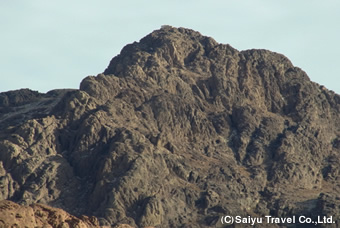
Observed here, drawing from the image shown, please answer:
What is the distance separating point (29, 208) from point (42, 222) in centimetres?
331

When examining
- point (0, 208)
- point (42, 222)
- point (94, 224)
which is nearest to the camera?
point (0, 208)

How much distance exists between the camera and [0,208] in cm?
11238

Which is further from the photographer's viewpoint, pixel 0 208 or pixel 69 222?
pixel 69 222

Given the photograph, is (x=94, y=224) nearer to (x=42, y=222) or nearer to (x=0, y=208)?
(x=42, y=222)

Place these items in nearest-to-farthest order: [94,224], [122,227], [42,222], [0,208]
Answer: [0,208], [42,222], [94,224], [122,227]

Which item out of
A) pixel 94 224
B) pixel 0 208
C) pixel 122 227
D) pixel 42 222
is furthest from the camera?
pixel 122 227

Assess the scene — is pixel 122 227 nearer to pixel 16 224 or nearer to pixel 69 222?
pixel 69 222

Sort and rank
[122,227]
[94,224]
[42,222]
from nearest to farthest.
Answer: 1. [42,222]
2. [94,224]
3. [122,227]

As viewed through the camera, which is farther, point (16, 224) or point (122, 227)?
point (122, 227)

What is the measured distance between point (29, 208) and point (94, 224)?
16546mm

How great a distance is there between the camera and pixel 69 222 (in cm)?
12338

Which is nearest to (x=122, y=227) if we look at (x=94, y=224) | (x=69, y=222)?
(x=94, y=224)

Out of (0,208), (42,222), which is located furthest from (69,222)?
(0,208)

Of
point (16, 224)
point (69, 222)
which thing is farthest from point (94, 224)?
point (16, 224)
